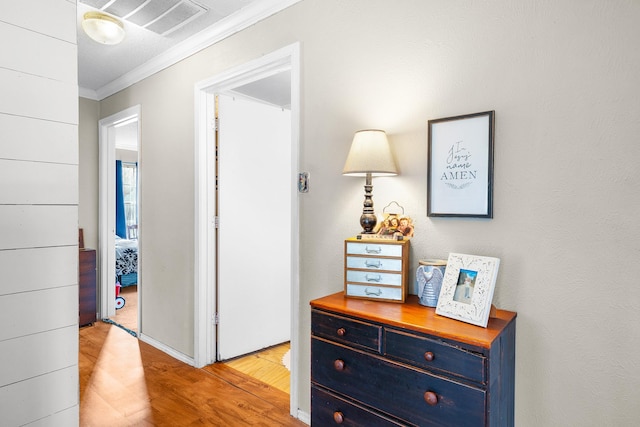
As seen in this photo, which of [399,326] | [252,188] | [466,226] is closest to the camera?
[399,326]

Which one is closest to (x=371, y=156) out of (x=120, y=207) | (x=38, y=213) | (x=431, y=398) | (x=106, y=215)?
(x=431, y=398)

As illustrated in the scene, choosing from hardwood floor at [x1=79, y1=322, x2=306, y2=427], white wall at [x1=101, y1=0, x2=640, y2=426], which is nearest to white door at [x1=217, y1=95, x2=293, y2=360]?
hardwood floor at [x1=79, y1=322, x2=306, y2=427]

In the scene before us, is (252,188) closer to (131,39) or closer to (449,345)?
(131,39)

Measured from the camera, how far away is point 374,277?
1638 millimetres

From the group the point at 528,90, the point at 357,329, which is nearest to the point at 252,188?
the point at 357,329

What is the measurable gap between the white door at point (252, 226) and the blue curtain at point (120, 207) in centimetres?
517

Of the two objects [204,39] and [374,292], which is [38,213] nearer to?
[374,292]

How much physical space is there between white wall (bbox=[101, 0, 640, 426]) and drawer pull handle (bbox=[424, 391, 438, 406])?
0.43 meters

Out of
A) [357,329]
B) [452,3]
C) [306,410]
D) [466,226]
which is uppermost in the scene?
[452,3]

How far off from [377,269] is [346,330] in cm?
30

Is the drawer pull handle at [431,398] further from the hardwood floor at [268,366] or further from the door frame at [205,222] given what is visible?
the door frame at [205,222]

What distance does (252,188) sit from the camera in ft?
10.4

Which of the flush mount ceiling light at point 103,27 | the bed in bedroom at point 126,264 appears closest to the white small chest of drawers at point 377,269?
the flush mount ceiling light at point 103,27

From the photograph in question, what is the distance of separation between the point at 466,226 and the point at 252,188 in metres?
2.00
